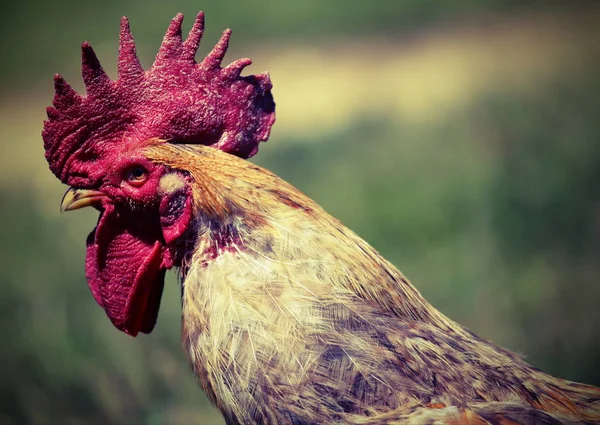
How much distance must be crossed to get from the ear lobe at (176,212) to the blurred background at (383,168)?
2.65 m

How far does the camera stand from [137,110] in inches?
104

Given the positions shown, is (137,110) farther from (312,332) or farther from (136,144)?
(312,332)

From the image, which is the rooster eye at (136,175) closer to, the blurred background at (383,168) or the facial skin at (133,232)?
the facial skin at (133,232)

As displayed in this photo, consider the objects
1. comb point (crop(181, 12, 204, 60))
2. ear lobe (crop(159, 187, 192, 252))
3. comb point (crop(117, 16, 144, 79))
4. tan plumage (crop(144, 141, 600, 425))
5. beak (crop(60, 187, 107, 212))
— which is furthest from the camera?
comb point (crop(181, 12, 204, 60))

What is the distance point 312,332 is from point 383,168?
3.99m

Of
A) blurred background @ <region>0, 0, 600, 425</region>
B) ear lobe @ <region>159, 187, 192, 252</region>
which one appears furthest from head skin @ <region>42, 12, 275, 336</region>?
blurred background @ <region>0, 0, 600, 425</region>

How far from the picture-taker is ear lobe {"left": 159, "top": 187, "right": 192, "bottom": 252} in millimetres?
2395

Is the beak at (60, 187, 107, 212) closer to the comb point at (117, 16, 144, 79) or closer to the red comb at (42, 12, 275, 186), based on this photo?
the red comb at (42, 12, 275, 186)

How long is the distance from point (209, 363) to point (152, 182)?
27.9 inches

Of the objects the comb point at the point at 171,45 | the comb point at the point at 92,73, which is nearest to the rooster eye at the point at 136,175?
the comb point at the point at 92,73

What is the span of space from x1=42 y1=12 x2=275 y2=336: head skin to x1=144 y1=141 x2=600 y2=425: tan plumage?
10cm

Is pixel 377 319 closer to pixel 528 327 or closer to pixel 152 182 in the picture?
pixel 152 182

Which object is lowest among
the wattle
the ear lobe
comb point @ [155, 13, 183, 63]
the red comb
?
the wattle

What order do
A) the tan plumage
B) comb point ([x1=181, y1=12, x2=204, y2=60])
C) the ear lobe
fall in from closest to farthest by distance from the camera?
the tan plumage < the ear lobe < comb point ([x1=181, y1=12, x2=204, y2=60])
